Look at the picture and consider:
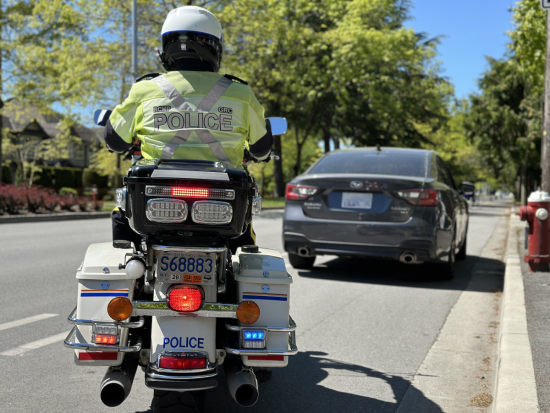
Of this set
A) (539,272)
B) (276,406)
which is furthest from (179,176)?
(539,272)

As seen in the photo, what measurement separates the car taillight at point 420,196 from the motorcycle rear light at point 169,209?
4.82 m

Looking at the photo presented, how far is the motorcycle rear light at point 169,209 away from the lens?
2.71 m

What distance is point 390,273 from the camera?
334 inches

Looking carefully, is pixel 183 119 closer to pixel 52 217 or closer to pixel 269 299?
pixel 269 299

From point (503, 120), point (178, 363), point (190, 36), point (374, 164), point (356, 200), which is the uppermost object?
point (503, 120)

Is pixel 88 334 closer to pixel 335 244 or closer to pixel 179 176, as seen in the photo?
pixel 179 176

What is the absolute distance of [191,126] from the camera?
307cm

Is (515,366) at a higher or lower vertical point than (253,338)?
lower

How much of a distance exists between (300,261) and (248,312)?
557 centimetres

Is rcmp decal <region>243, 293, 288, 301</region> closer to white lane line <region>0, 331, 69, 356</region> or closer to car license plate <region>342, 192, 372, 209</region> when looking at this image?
white lane line <region>0, 331, 69, 356</region>

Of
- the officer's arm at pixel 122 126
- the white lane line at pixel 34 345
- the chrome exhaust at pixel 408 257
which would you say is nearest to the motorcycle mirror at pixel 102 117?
the officer's arm at pixel 122 126

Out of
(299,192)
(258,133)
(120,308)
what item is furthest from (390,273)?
(120,308)

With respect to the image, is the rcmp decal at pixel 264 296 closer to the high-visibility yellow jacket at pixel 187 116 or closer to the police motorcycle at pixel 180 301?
the police motorcycle at pixel 180 301

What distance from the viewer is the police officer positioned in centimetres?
307
